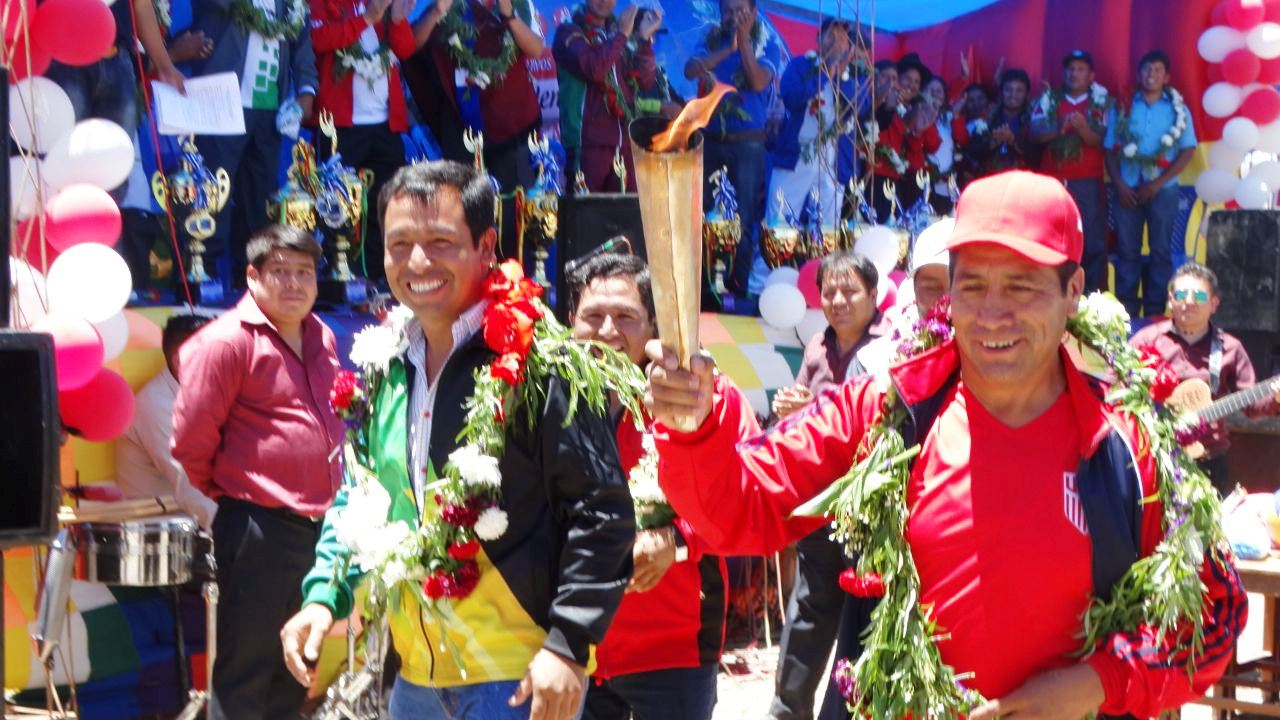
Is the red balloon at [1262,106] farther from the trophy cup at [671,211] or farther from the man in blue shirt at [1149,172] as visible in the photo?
the trophy cup at [671,211]

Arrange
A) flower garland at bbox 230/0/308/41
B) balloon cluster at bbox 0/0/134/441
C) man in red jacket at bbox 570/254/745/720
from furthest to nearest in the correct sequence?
1. flower garland at bbox 230/0/308/41
2. balloon cluster at bbox 0/0/134/441
3. man in red jacket at bbox 570/254/745/720

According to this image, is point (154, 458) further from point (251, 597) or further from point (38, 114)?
point (38, 114)

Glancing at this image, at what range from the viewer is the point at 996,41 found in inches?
592

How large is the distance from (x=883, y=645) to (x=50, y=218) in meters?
4.19

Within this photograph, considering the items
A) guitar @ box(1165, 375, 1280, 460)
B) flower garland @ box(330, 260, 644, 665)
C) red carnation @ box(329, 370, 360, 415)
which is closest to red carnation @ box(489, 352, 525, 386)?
flower garland @ box(330, 260, 644, 665)

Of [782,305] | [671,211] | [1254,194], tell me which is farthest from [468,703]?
[1254,194]

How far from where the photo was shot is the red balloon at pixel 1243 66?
1335 centimetres

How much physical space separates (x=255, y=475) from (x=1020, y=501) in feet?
12.8

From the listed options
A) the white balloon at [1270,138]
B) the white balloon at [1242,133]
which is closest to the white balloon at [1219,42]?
the white balloon at [1242,133]

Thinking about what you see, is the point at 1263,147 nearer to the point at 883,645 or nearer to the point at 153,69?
the point at 153,69

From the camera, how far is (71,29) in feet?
17.9

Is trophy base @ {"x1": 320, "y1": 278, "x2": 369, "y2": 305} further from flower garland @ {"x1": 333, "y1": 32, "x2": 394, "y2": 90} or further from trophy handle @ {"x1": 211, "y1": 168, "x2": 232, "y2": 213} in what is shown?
flower garland @ {"x1": 333, "y1": 32, "x2": 394, "y2": 90}

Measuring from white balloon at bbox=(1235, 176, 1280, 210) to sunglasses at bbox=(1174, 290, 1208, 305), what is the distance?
172 inches

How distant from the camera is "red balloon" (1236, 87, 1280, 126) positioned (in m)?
13.4
